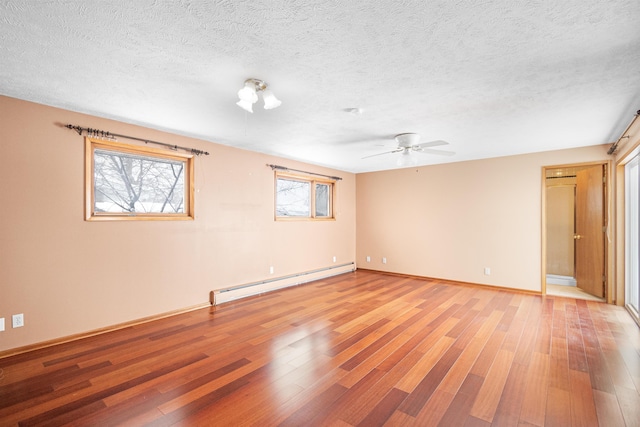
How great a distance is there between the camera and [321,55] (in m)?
1.98

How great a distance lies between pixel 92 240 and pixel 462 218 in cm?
589

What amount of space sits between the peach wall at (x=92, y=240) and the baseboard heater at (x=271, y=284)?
13 cm

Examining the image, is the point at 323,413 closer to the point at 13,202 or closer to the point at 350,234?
the point at 13,202

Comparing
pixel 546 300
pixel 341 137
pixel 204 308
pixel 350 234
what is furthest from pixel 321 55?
pixel 350 234

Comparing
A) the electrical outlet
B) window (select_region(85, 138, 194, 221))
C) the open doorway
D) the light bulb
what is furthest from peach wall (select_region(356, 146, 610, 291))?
the electrical outlet

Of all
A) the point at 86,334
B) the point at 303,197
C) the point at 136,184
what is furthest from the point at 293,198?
the point at 86,334

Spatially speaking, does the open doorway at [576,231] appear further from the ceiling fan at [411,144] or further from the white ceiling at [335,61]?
the ceiling fan at [411,144]

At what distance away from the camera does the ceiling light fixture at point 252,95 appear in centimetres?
223

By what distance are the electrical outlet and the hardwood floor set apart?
0.28m

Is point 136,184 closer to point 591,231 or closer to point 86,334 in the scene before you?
point 86,334

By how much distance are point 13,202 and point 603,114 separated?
19.8 ft

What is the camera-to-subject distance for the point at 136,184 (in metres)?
3.64

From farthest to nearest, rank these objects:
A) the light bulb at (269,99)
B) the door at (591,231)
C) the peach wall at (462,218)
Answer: the peach wall at (462,218) → the door at (591,231) → the light bulb at (269,99)

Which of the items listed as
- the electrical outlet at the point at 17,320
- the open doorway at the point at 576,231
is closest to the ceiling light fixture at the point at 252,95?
the electrical outlet at the point at 17,320
